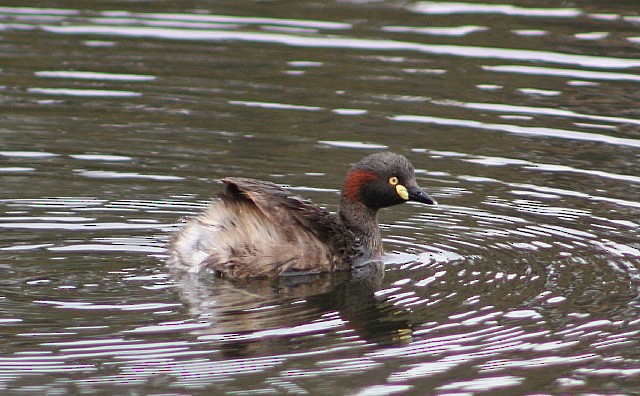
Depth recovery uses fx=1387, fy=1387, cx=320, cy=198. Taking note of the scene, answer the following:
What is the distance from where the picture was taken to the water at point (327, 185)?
716 cm

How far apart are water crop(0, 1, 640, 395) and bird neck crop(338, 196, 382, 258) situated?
0.16 m

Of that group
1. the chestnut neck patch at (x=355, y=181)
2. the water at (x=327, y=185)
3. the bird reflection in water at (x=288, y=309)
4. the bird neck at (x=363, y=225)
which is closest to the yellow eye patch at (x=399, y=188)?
the chestnut neck patch at (x=355, y=181)

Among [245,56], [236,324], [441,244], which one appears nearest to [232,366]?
[236,324]

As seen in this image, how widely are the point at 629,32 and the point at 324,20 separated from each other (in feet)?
10.9

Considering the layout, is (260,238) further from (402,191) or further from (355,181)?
(402,191)

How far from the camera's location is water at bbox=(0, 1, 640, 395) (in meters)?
7.16

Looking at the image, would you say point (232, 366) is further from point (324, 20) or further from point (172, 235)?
point (324, 20)

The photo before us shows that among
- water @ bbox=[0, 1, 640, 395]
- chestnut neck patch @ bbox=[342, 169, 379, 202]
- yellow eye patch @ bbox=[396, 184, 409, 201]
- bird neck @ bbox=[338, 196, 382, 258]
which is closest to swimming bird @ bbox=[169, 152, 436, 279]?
bird neck @ bbox=[338, 196, 382, 258]

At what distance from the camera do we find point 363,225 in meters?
9.54

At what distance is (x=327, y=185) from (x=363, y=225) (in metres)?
1.31

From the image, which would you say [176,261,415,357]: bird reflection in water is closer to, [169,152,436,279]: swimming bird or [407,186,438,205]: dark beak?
[169,152,436,279]: swimming bird

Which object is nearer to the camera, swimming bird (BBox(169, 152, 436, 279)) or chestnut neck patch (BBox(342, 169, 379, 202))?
swimming bird (BBox(169, 152, 436, 279))

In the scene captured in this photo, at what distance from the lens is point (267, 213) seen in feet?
29.0

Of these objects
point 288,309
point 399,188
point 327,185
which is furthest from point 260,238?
point 327,185
